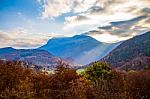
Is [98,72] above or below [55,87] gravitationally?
above

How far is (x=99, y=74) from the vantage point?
95000 mm

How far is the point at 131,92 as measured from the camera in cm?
6381

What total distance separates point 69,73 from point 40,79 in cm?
615

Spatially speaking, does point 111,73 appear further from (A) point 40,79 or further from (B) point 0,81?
(B) point 0,81

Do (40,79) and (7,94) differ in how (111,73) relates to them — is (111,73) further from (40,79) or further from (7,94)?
(7,94)

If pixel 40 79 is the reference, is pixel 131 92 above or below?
below

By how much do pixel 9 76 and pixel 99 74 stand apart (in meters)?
48.4

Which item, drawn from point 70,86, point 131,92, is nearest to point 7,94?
point 70,86

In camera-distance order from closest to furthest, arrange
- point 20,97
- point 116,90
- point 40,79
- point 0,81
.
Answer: point 20,97
point 0,81
point 40,79
point 116,90

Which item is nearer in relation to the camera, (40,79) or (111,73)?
(40,79)

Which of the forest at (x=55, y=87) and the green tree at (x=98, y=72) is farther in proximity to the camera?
the green tree at (x=98, y=72)

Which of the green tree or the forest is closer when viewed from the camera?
the forest

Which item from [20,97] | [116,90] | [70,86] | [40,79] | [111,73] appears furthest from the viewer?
[111,73]

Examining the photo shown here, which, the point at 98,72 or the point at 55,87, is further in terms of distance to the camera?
the point at 98,72
